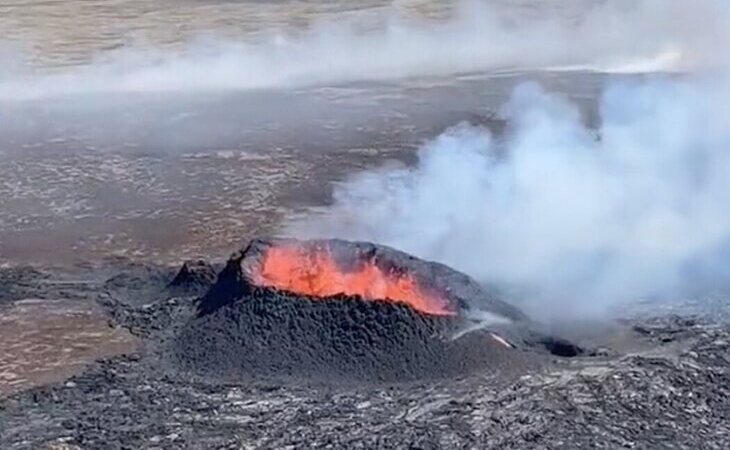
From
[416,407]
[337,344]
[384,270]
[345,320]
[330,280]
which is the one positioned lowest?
[416,407]

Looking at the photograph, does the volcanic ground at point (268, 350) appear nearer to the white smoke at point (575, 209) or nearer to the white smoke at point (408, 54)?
the white smoke at point (575, 209)

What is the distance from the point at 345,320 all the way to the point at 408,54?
54.2 feet

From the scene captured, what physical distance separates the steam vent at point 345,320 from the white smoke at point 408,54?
1260cm

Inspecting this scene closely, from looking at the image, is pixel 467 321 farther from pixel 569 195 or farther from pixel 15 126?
pixel 15 126

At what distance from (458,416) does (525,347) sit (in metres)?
1.42

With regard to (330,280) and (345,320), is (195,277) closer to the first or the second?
(330,280)

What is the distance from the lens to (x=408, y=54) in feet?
85.1

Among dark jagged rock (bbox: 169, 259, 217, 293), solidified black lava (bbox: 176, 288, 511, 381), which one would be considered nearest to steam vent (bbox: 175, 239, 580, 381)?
solidified black lava (bbox: 176, 288, 511, 381)

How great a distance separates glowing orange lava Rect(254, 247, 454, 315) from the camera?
10289 millimetres

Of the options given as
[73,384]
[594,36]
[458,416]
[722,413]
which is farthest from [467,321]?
[594,36]

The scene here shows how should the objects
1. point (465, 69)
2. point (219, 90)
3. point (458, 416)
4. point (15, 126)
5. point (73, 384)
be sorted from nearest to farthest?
point (458, 416) < point (73, 384) < point (15, 126) < point (219, 90) < point (465, 69)

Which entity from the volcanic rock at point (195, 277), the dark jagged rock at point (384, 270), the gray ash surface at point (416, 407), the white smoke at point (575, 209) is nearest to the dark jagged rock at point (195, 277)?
the volcanic rock at point (195, 277)

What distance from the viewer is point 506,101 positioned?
20766 millimetres

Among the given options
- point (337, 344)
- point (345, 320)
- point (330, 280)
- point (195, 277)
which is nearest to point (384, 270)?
point (330, 280)
